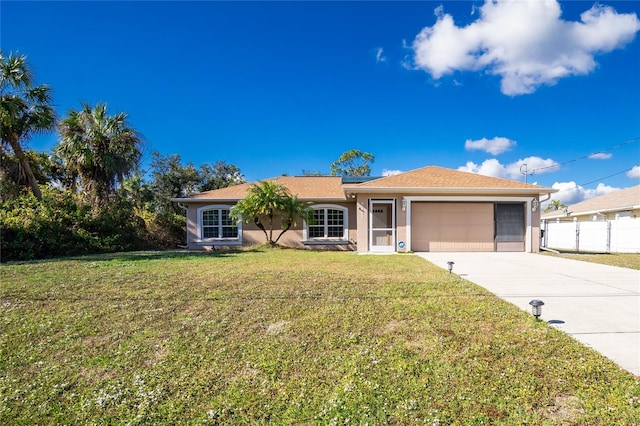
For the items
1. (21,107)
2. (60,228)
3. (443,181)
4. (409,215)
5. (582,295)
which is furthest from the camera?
(443,181)

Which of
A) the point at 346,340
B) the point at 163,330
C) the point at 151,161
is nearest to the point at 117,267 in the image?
the point at 163,330

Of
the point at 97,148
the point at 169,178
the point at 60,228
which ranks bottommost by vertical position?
the point at 60,228

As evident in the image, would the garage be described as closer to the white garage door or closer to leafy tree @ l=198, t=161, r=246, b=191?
the white garage door

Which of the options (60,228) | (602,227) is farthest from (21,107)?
(602,227)

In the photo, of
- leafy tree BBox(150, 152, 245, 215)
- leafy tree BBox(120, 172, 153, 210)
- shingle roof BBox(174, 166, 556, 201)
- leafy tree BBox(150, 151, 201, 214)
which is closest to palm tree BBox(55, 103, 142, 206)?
shingle roof BBox(174, 166, 556, 201)

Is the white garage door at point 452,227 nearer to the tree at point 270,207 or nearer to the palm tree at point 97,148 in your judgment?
the tree at point 270,207

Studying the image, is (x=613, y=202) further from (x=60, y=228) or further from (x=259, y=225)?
(x=60, y=228)

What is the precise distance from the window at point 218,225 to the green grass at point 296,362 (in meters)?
9.79

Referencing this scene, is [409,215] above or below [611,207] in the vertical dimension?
below

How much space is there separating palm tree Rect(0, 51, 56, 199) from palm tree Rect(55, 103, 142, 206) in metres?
0.96

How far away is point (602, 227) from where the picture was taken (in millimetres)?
15297

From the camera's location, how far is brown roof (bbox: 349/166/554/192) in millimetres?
13078

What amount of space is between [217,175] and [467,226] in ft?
65.2

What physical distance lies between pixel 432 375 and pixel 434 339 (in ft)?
2.63
